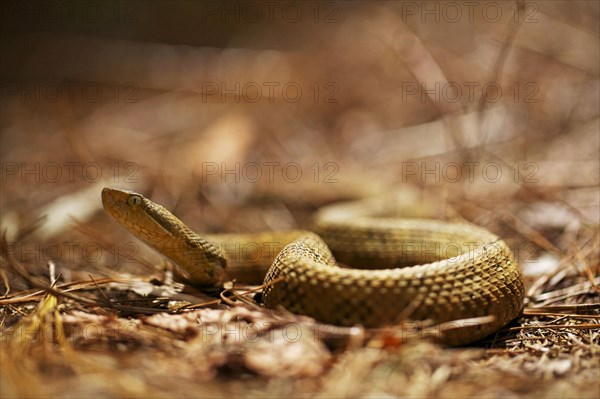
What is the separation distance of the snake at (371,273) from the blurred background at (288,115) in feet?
4.15

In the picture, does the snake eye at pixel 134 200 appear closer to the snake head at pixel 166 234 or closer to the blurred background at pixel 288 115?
the snake head at pixel 166 234

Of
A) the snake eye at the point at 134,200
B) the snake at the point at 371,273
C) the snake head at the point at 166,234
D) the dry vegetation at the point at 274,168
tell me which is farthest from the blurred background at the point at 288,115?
the snake eye at the point at 134,200

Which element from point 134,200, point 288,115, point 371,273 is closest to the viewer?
point 371,273

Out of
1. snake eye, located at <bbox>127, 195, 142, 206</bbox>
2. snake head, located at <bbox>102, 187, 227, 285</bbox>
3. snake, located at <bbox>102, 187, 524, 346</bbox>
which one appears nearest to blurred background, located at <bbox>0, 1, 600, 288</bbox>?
snake, located at <bbox>102, 187, 524, 346</bbox>

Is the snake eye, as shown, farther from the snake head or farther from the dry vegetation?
the dry vegetation

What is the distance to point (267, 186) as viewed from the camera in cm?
805

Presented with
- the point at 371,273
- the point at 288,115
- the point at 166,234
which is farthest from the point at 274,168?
the point at 371,273

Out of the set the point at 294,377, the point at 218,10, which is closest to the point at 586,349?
the point at 294,377

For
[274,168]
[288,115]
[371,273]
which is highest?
[288,115]

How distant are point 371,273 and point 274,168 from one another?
517cm

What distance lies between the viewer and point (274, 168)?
8.80 meters

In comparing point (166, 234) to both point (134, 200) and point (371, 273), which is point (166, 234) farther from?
point (371, 273)

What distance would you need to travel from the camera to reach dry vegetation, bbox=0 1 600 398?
3.12m

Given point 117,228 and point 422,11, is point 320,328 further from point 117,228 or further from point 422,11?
point 422,11
